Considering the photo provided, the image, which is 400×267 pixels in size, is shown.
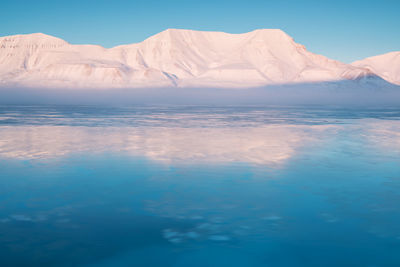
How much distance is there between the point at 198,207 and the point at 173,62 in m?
158

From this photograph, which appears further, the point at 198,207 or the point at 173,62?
the point at 173,62

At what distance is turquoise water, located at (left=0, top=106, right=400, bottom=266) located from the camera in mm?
5742

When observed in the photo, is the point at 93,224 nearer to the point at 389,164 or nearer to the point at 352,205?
the point at 352,205

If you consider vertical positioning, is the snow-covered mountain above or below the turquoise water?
above

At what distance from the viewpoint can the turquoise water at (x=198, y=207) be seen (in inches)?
226

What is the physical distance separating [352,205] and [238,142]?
882cm

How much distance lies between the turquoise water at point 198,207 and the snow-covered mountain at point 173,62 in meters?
132


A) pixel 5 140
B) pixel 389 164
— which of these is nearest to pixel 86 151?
pixel 5 140

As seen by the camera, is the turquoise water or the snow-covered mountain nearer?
the turquoise water

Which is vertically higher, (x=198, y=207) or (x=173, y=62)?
(x=173, y=62)

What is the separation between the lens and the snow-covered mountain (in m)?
149

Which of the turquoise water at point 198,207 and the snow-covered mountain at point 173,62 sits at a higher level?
the snow-covered mountain at point 173,62

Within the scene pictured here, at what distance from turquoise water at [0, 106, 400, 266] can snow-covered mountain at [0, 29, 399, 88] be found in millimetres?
131534

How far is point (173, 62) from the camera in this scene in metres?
162
